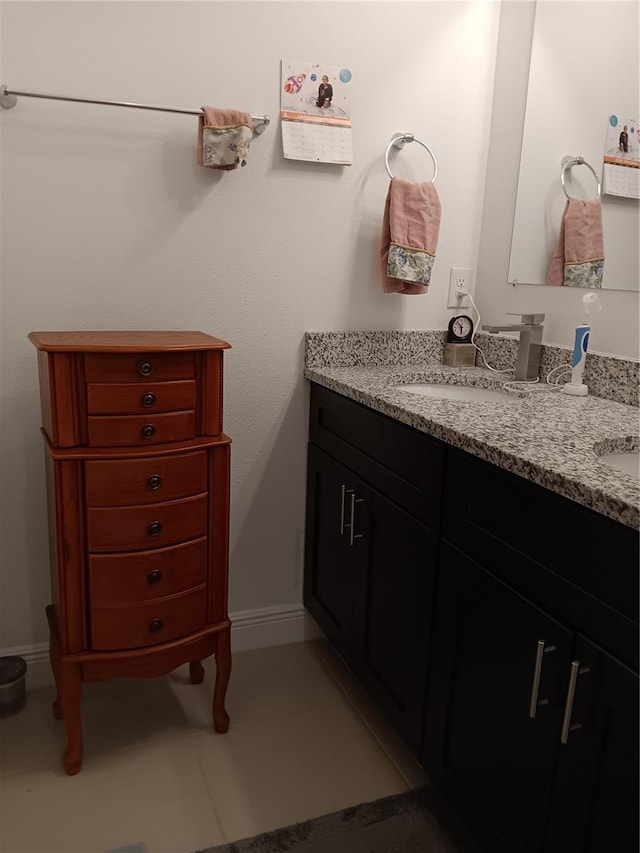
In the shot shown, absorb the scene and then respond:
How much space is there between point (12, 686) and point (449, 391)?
4.59 ft

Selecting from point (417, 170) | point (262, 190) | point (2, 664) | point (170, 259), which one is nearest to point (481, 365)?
point (417, 170)

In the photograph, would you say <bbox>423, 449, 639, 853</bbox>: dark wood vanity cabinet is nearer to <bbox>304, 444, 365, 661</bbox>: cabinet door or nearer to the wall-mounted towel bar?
<bbox>304, 444, 365, 661</bbox>: cabinet door

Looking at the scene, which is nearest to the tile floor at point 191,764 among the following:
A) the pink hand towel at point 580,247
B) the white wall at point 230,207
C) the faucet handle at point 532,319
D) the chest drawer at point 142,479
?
A: the white wall at point 230,207

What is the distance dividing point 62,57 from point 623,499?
155cm

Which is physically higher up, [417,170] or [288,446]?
[417,170]

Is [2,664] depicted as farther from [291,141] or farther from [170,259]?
[291,141]

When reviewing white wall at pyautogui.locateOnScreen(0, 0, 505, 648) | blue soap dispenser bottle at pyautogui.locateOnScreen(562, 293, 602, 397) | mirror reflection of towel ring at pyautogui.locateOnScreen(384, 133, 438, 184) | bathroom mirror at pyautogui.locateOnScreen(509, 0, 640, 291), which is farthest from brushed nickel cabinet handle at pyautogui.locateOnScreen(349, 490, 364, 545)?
mirror reflection of towel ring at pyautogui.locateOnScreen(384, 133, 438, 184)

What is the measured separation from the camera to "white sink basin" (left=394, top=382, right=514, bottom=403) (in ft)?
5.95

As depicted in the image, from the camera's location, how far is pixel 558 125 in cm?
177

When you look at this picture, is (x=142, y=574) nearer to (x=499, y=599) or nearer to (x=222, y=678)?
(x=222, y=678)

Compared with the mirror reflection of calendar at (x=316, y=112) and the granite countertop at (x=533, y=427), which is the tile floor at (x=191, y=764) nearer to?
the granite countertop at (x=533, y=427)

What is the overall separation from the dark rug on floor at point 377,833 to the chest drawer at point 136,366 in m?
0.99

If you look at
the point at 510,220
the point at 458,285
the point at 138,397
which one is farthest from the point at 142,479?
the point at 510,220

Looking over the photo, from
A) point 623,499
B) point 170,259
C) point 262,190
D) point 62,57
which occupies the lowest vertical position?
point 623,499
